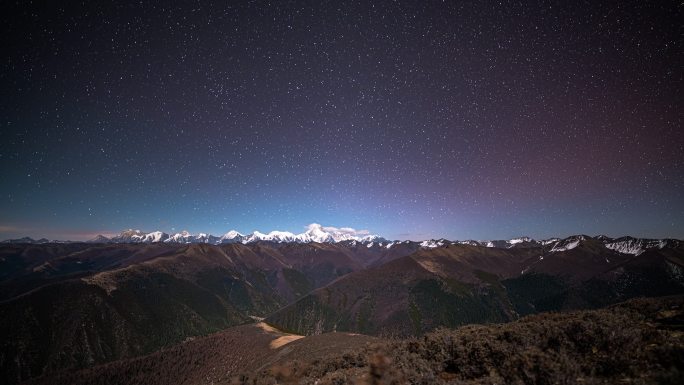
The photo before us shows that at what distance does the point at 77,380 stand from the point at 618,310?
22809cm

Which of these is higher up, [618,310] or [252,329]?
[618,310]

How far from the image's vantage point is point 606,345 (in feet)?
43.4

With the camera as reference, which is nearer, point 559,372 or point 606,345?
point 559,372

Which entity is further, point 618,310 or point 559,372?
point 618,310

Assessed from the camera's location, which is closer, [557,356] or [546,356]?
[546,356]

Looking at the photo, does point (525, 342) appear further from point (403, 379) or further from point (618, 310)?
point (618, 310)

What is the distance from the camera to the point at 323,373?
22.1m

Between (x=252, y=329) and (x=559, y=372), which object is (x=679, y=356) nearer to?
(x=559, y=372)

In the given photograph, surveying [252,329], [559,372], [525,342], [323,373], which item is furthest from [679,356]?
[252,329]

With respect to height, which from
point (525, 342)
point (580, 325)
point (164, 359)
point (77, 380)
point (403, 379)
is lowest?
point (77, 380)

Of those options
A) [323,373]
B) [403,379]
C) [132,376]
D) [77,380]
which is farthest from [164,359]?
[403,379]

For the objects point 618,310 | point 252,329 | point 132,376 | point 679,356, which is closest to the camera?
point 679,356

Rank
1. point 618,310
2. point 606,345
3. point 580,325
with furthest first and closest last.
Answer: point 618,310 → point 580,325 → point 606,345

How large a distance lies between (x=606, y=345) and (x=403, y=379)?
9.24 m
